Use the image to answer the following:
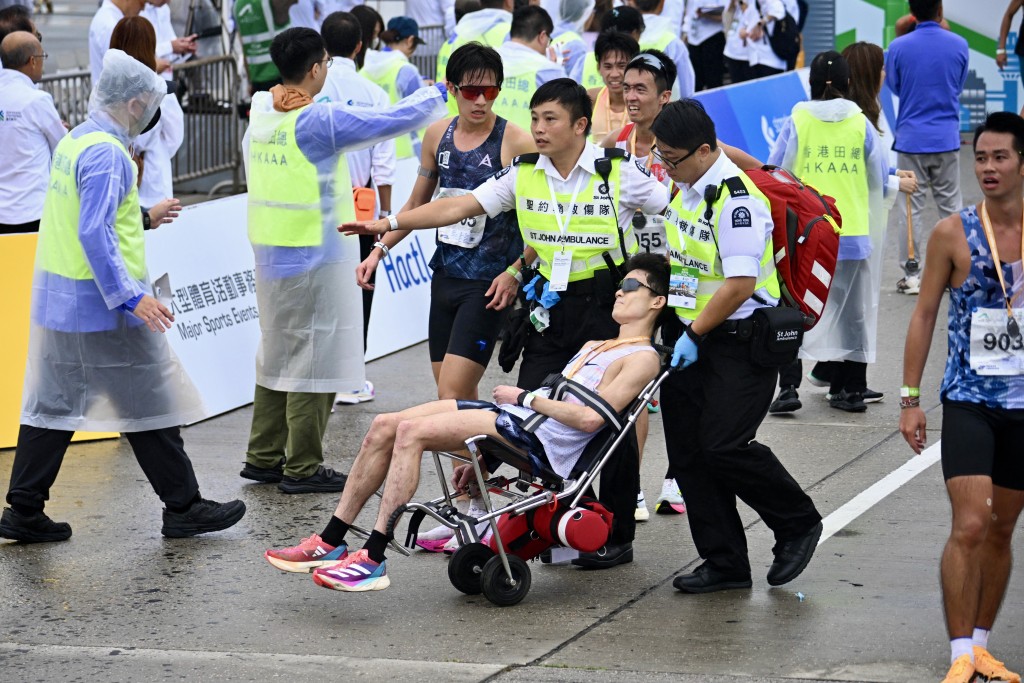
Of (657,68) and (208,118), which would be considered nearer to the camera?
(657,68)

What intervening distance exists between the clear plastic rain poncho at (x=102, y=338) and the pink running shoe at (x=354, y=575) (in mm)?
1361

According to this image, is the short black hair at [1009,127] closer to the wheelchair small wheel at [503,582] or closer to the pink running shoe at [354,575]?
the wheelchair small wheel at [503,582]

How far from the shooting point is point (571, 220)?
19.1 ft

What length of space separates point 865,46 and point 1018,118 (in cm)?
406

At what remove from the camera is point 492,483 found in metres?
5.59

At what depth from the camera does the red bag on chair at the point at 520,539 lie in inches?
219

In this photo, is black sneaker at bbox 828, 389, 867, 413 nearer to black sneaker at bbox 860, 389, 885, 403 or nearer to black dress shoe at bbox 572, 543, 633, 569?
black sneaker at bbox 860, 389, 885, 403

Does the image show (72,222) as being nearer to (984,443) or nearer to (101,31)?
(984,443)

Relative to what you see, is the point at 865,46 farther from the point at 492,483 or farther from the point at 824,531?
the point at 492,483

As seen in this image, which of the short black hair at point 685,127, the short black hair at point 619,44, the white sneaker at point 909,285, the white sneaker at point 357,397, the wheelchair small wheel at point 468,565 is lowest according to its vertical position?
the white sneaker at point 357,397

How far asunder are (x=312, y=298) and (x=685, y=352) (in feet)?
7.34

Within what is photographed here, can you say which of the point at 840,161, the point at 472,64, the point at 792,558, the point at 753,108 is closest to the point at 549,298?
the point at 472,64

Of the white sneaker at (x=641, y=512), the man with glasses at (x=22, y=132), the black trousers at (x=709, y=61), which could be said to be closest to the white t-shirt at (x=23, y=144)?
the man with glasses at (x=22, y=132)

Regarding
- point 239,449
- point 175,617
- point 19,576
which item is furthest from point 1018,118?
point 239,449
